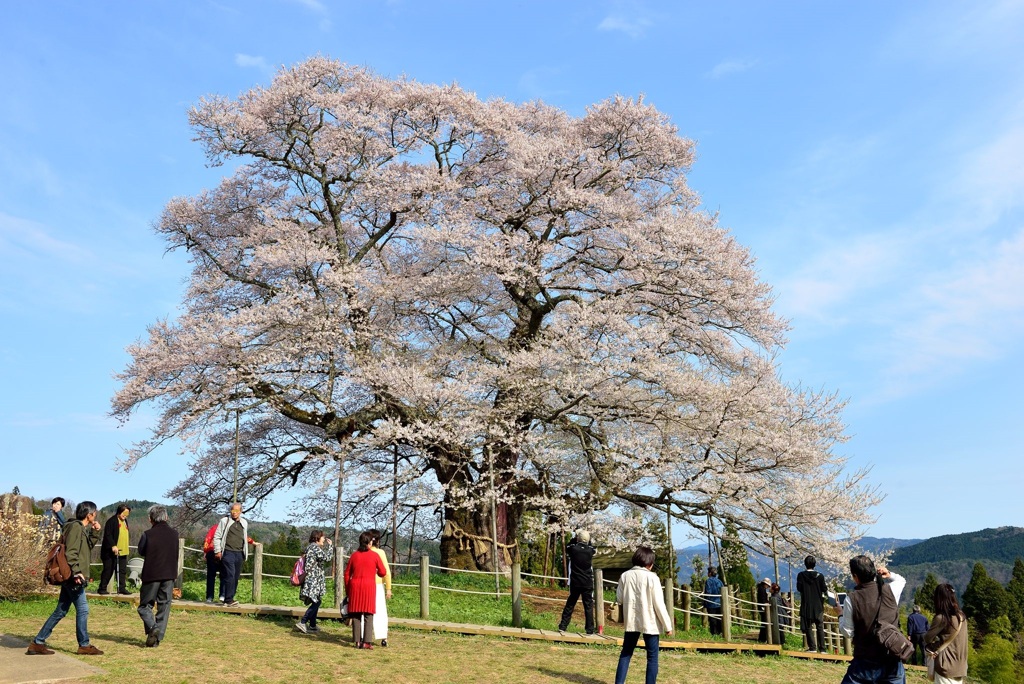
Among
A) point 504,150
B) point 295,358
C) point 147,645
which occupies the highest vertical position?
point 504,150

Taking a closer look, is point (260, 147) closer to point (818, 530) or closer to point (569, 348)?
point (569, 348)

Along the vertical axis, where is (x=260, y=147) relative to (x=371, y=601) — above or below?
above

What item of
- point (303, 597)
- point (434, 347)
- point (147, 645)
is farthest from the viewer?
point (434, 347)

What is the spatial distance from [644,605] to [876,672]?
9.86 ft

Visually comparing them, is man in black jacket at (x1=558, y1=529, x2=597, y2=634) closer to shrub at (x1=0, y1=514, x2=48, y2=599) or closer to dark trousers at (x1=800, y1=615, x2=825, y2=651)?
dark trousers at (x1=800, y1=615, x2=825, y2=651)

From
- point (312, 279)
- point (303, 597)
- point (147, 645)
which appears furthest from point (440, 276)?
point (147, 645)

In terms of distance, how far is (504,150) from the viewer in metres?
26.1

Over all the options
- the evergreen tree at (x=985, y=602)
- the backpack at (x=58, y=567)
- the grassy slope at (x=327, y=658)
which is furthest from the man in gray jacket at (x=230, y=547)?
the evergreen tree at (x=985, y=602)

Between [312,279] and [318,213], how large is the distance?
2.80 m

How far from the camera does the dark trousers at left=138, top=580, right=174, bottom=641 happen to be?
12.1m

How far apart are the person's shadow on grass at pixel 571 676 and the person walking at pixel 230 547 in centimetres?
697

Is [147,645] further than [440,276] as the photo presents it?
No

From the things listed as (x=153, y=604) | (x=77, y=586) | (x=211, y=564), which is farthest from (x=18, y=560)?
(x=77, y=586)

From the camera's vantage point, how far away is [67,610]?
11.5 meters
